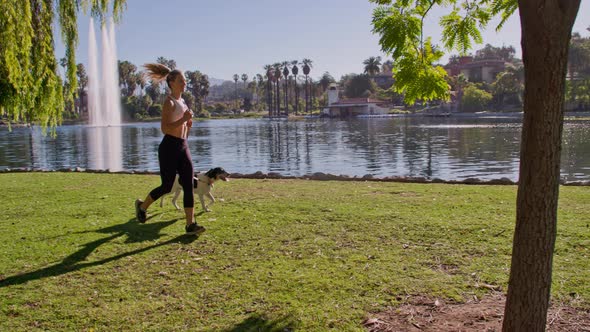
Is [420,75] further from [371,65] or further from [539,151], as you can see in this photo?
[371,65]

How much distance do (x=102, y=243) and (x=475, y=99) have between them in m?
105

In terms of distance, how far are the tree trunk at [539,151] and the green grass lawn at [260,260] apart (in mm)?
1333

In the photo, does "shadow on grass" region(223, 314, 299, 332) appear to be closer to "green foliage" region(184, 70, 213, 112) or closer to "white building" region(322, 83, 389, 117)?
"white building" region(322, 83, 389, 117)

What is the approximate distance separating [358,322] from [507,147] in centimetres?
3050

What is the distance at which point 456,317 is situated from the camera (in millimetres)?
3842

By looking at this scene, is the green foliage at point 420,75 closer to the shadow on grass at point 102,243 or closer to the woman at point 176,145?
the woman at point 176,145

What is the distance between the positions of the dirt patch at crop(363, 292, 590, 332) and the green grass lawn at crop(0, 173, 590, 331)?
14 cm

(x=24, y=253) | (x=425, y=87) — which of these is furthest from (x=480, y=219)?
(x=24, y=253)

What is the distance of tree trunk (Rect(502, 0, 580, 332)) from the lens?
2.56 meters

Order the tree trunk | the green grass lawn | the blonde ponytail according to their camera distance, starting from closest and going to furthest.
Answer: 1. the tree trunk
2. the green grass lawn
3. the blonde ponytail

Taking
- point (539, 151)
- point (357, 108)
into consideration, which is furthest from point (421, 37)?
point (357, 108)

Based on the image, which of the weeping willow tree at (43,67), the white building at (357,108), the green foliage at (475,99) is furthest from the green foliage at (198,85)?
the weeping willow tree at (43,67)

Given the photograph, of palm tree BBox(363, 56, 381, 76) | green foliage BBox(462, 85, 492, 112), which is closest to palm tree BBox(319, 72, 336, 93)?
palm tree BBox(363, 56, 381, 76)

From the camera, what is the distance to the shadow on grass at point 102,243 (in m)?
4.93
